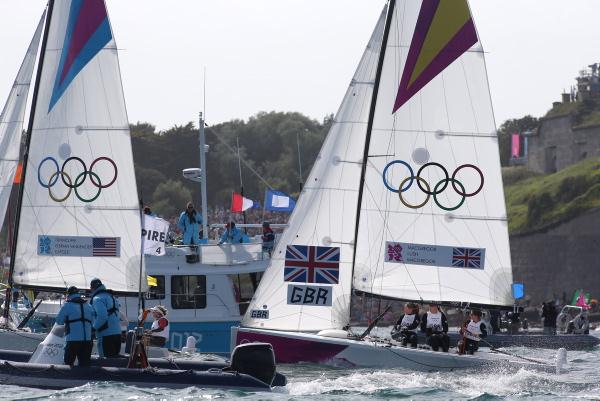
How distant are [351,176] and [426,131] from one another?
5.71 feet

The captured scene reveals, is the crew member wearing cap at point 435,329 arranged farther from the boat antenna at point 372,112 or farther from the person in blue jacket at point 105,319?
the person in blue jacket at point 105,319

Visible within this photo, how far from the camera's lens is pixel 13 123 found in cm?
2652

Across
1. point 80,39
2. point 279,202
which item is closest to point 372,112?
point 80,39

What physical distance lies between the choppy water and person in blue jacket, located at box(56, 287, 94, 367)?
77cm

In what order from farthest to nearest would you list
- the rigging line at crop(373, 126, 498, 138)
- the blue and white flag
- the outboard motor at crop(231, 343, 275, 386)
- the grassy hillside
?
the grassy hillside, the blue and white flag, the rigging line at crop(373, 126, 498, 138), the outboard motor at crop(231, 343, 275, 386)

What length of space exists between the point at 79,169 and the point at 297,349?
571cm

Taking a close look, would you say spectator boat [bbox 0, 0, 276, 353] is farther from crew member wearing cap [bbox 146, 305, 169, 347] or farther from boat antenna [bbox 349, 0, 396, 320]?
boat antenna [bbox 349, 0, 396, 320]

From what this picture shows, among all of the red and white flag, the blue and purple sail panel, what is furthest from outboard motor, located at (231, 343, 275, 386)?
the red and white flag

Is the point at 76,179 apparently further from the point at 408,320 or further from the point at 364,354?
the point at 408,320

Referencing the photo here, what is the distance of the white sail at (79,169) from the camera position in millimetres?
26078

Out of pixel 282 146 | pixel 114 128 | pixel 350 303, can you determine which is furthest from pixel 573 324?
pixel 282 146

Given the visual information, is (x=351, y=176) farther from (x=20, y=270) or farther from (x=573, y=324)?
(x=573, y=324)

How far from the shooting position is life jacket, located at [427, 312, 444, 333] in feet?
80.2

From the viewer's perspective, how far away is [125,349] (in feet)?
72.7
